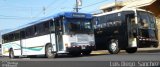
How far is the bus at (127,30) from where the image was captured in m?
21.4

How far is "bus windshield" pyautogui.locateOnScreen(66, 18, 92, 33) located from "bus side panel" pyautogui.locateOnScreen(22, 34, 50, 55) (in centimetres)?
200

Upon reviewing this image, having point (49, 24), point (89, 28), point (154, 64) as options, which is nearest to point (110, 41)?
point (89, 28)

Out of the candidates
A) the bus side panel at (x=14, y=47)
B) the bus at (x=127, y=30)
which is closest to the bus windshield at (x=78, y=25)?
the bus at (x=127, y=30)

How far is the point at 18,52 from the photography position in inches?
1073

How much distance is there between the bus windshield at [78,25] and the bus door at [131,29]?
254 centimetres

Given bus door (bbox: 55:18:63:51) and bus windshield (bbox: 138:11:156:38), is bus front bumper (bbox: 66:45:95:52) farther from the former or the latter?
bus windshield (bbox: 138:11:156:38)

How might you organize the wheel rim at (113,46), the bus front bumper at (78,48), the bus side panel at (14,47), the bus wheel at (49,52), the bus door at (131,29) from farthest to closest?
the bus side panel at (14,47) < the wheel rim at (113,46) < the bus door at (131,29) < the bus wheel at (49,52) < the bus front bumper at (78,48)

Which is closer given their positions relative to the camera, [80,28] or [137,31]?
[80,28]

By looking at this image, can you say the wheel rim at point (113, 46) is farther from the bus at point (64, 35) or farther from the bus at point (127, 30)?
the bus at point (64, 35)

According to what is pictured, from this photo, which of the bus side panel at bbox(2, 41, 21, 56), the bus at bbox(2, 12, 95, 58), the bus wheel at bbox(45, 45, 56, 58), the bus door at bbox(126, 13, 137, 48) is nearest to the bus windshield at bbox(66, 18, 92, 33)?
the bus at bbox(2, 12, 95, 58)

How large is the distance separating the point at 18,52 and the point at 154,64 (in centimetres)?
2320

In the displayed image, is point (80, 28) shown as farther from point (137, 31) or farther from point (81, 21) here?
point (137, 31)

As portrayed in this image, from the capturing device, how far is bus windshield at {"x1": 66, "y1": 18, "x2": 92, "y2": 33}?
19.7 metres

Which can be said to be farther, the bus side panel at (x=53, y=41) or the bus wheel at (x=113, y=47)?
the bus wheel at (x=113, y=47)
